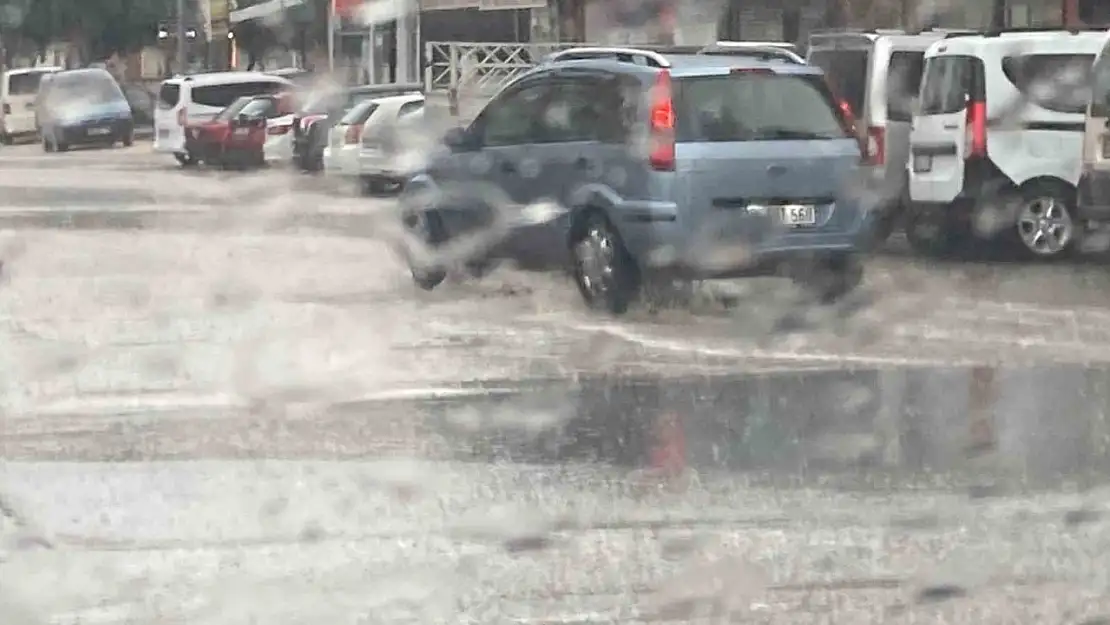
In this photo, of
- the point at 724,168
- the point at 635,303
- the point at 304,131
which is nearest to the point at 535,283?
the point at 635,303

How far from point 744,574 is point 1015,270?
9.35m

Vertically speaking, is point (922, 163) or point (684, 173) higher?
point (684, 173)

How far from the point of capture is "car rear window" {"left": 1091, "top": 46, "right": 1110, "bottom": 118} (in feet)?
43.5

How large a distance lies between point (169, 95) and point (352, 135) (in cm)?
948

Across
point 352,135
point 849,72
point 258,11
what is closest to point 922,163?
point 849,72

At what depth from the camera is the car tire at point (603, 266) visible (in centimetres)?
1199

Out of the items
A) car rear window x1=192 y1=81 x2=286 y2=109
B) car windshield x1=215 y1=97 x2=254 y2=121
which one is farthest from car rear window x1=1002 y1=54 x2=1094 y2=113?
car rear window x1=192 y1=81 x2=286 y2=109

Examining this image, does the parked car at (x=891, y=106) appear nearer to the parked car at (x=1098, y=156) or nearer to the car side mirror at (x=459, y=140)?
the parked car at (x=1098, y=156)

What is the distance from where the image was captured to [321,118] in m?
29.0

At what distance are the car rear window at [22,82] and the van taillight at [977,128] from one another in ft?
112

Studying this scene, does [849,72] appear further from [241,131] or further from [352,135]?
[241,131]

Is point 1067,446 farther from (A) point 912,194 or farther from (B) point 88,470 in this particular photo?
(A) point 912,194

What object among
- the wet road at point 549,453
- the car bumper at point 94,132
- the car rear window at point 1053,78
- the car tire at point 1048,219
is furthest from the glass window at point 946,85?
the car bumper at point 94,132

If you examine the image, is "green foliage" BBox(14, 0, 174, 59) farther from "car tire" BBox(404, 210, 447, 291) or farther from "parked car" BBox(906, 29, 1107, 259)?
"car tire" BBox(404, 210, 447, 291)
